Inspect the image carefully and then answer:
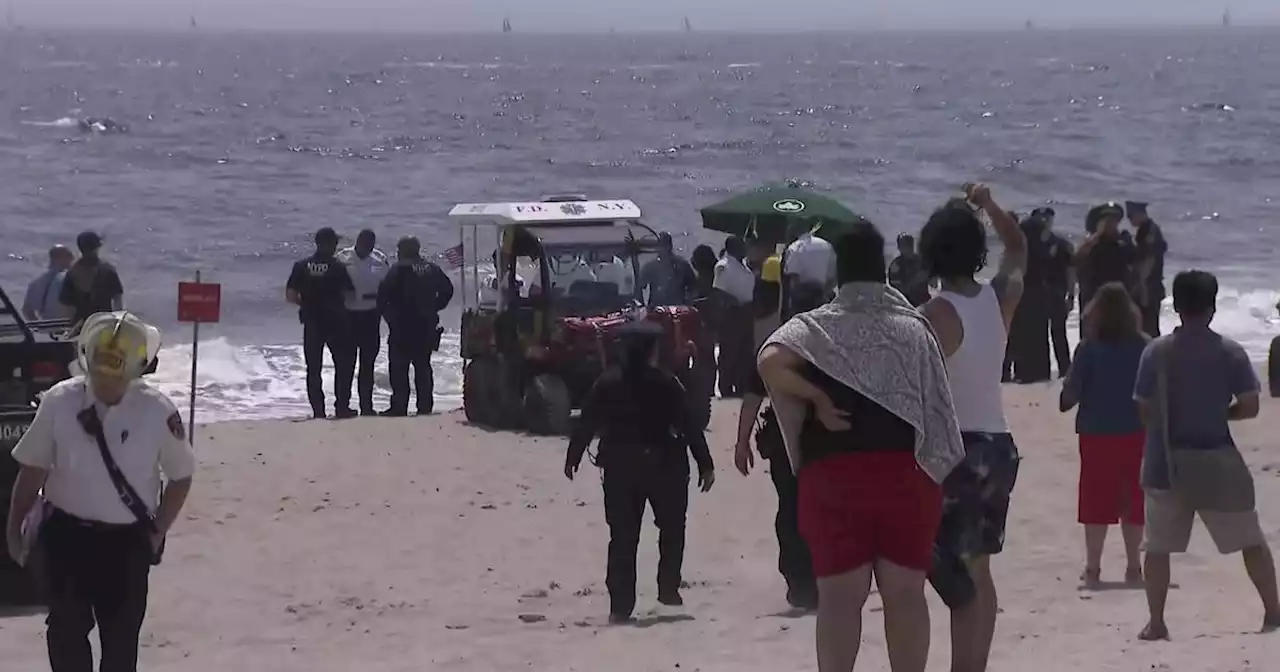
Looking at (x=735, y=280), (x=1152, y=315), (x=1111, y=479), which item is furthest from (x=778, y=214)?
(x=1111, y=479)

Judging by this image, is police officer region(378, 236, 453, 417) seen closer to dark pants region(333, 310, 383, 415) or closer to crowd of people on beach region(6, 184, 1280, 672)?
dark pants region(333, 310, 383, 415)

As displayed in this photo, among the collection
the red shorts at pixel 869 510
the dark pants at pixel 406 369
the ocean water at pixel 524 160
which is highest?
the red shorts at pixel 869 510

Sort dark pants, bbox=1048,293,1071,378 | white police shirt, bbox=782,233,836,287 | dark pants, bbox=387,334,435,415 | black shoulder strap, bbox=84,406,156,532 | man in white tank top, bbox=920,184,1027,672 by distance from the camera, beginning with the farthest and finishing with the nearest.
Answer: dark pants, bbox=1048,293,1071,378, dark pants, bbox=387,334,435,415, white police shirt, bbox=782,233,836,287, man in white tank top, bbox=920,184,1027,672, black shoulder strap, bbox=84,406,156,532

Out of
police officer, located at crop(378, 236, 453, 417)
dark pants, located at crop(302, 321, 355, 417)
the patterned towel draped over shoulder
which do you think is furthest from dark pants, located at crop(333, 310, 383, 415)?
the patterned towel draped over shoulder

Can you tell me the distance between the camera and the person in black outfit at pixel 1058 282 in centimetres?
1609

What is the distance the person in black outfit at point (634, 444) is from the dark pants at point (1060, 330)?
27.8 feet

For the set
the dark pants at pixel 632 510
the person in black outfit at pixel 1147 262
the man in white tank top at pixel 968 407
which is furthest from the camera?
the person in black outfit at pixel 1147 262

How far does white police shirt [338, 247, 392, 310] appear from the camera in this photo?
1518cm

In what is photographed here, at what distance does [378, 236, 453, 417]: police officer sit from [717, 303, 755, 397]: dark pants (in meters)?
2.22

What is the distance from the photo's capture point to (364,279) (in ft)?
49.9

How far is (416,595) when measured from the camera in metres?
9.44

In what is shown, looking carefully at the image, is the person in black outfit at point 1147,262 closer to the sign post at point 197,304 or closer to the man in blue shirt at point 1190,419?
the sign post at point 197,304

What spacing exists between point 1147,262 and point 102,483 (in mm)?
12018

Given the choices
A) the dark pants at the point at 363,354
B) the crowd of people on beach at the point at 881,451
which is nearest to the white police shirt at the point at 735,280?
the dark pants at the point at 363,354
